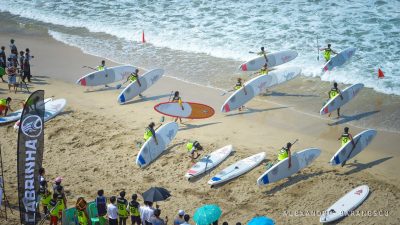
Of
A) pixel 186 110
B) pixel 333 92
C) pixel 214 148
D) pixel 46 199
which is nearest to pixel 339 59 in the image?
pixel 333 92

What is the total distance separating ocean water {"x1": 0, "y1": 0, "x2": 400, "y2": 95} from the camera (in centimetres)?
2588

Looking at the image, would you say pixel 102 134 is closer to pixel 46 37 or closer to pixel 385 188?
pixel 385 188

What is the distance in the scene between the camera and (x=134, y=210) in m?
13.7

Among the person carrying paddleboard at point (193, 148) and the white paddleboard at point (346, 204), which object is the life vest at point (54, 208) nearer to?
the person carrying paddleboard at point (193, 148)

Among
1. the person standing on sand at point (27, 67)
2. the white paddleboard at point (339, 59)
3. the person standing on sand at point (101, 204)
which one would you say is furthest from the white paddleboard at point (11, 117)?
the white paddleboard at point (339, 59)

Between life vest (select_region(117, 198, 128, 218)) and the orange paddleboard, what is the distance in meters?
5.73

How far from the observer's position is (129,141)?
18.9m

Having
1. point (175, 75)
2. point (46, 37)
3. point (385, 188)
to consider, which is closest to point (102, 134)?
point (175, 75)

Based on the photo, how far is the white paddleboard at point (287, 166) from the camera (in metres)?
15.7

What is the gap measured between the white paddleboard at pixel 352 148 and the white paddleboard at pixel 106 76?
10735mm

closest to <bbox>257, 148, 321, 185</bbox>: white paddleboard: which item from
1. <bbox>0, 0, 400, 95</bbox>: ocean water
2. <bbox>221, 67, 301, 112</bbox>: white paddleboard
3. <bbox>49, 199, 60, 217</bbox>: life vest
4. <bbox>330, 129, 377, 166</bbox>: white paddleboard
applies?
<bbox>330, 129, 377, 166</bbox>: white paddleboard

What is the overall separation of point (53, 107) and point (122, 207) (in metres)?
8.49

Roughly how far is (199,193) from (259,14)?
1991 centimetres

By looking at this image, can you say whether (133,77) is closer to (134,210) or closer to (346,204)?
(134,210)
